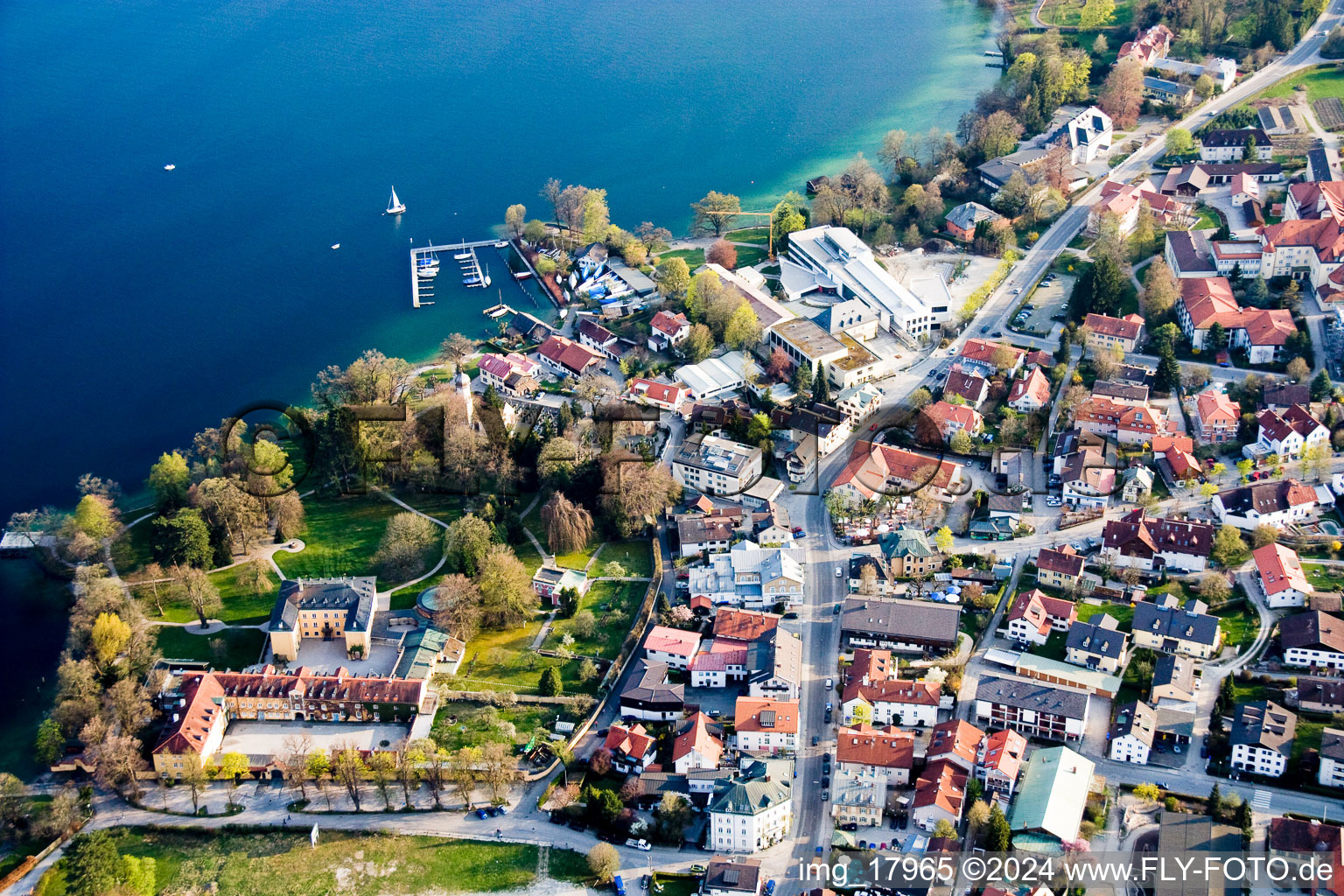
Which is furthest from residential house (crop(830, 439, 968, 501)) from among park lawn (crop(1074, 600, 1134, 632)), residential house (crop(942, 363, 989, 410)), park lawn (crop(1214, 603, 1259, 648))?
park lawn (crop(1214, 603, 1259, 648))

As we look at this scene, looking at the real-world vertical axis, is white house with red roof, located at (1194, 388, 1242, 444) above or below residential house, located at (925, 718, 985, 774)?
above

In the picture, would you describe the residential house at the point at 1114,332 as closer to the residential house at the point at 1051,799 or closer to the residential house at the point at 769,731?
the residential house at the point at 1051,799

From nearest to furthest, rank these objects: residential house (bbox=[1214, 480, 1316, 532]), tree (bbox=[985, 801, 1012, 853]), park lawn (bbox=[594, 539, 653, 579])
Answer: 1. tree (bbox=[985, 801, 1012, 853])
2. residential house (bbox=[1214, 480, 1316, 532])
3. park lawn (bbox=[594, 539, 653, 579])

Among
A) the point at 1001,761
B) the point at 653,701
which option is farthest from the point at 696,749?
the point at 1001,761

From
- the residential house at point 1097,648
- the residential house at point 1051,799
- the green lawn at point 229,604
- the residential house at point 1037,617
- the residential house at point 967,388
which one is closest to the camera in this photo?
the residential house at point 1051,799

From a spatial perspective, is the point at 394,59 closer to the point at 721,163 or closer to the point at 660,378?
the point at 721,163

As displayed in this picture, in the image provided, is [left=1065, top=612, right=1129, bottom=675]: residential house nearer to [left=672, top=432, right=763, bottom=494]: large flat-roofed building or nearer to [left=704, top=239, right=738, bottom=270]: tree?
[left=672, top=432, right=763, bottom=494]: large flat-roofed building

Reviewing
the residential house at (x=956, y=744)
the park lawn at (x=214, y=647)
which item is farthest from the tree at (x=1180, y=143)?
the park lawn at (x=214, y=647)
